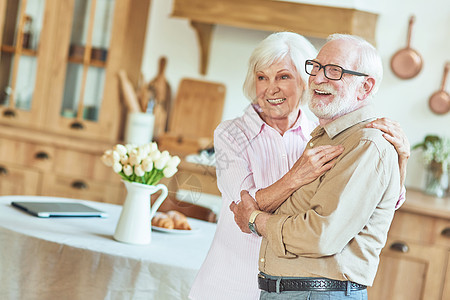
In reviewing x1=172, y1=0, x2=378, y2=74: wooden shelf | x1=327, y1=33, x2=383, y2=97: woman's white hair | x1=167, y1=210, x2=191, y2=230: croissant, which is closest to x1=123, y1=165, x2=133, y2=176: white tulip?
x1=167, y1=210, x2=191, y2=230: croissant

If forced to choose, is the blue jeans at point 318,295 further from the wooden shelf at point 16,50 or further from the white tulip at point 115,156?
the wooden shelf at point 16,50

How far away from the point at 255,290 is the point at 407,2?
2.41 m

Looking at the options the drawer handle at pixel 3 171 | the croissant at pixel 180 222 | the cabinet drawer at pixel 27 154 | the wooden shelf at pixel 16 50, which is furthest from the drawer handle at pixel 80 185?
the croissant at pixel 180 222

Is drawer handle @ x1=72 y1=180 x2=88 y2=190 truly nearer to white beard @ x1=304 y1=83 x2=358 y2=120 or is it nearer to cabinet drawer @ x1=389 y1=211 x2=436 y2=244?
cabinet drawer @ x1=389 y1=211 x2=436 y2=244

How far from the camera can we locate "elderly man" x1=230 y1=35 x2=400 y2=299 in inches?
45.9

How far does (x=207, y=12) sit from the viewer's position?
3342 mm

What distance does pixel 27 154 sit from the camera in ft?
11.7

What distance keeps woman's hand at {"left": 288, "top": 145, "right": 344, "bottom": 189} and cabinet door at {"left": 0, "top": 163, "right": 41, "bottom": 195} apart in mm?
2573

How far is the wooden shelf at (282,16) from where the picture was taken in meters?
3.13

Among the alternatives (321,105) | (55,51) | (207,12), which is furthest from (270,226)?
(55,51)

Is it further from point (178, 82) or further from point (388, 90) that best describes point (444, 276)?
point (178, 82)

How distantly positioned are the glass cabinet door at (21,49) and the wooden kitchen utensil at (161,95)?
29.5 inches

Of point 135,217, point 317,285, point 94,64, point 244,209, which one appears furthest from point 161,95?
point 317,285

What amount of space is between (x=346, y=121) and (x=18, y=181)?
271 centimetres
